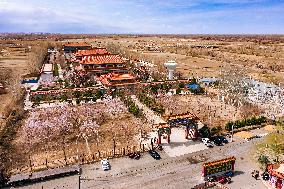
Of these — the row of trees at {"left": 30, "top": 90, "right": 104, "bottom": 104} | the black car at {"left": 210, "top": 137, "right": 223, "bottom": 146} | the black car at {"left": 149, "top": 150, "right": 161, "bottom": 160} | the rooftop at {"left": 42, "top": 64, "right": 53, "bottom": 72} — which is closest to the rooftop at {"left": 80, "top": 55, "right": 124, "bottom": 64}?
the rooftop at {"left": 42, "top": 64, "right": 53, "bottom": 72}

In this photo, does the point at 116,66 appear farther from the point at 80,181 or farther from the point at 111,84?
the point at 80,181

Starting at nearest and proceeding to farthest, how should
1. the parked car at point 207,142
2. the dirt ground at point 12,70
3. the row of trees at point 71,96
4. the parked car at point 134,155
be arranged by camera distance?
1. the parked car at point 134,155
2. the parked car at point 207,142
3. the row of trees at point 71,96
4. the dirt ground at point 12,70

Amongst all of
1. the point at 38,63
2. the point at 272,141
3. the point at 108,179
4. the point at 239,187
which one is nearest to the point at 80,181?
the point at 108,179

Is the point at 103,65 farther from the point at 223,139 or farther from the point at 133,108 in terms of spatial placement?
the point at 223,139

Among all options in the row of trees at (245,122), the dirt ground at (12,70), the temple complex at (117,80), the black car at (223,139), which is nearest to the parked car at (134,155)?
the black car at (223,139)

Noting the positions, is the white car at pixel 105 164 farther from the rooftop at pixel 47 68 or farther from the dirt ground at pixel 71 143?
the rooftop at pixel 47 68
